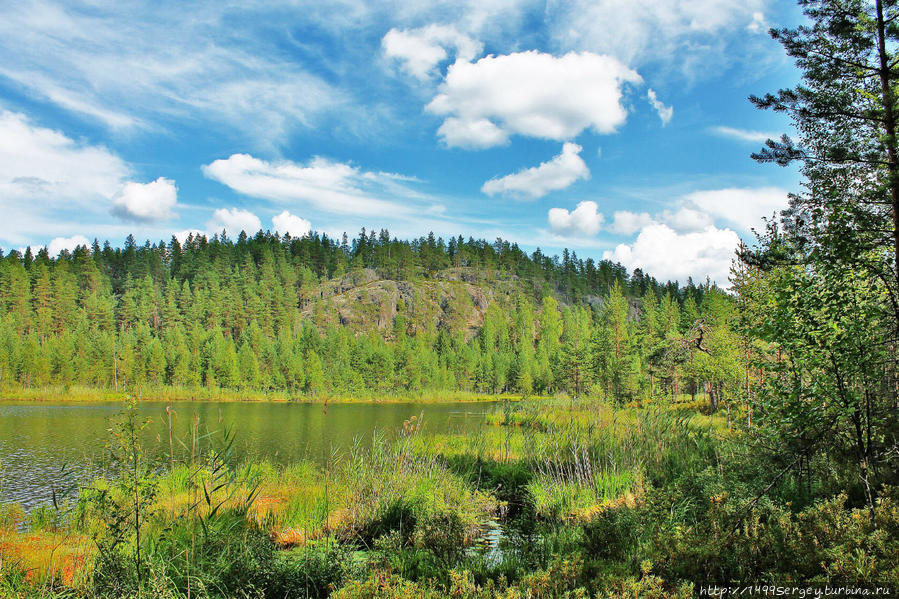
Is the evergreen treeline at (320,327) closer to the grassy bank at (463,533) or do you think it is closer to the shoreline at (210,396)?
the shoreline at (210,396)

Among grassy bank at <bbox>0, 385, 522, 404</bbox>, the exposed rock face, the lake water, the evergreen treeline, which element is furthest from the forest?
the exposed rock face

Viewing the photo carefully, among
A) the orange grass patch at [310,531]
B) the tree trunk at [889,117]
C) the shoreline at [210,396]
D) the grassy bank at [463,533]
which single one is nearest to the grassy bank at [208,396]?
the shoreline at [210,396]

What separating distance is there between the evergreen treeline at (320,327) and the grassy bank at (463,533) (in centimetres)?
1286

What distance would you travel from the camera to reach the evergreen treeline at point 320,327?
185 feet

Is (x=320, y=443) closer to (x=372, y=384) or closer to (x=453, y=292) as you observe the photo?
(x=372, y=384)

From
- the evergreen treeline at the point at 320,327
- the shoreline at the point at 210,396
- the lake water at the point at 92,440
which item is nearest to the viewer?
the lake water at the point at 92,440

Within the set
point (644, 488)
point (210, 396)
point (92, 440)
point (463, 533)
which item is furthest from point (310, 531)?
point (210, 396)

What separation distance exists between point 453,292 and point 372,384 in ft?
191

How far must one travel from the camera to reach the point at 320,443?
23.6 metres

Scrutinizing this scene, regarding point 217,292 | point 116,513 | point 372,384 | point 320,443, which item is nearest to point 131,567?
point 116,513

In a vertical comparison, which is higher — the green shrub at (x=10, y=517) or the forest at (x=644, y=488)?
the forest at (x=644, y=488)

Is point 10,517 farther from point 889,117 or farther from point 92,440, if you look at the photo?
point 92,440

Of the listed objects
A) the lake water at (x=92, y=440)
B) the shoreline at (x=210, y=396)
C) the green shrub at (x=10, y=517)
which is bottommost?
the shoreline at (x=210, y=396)

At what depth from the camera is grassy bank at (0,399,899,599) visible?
3.83 meters
